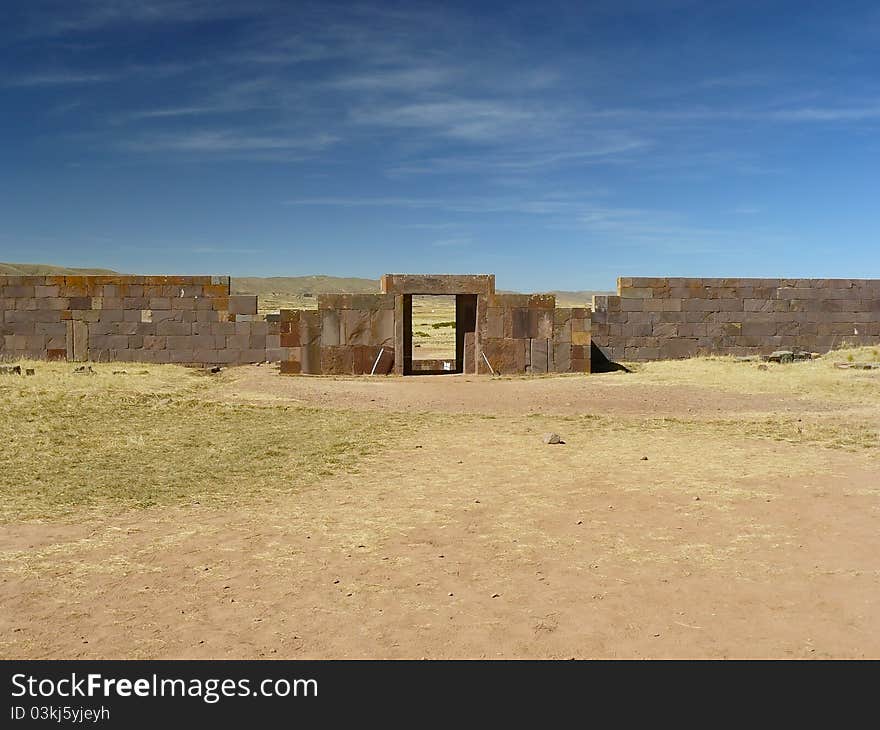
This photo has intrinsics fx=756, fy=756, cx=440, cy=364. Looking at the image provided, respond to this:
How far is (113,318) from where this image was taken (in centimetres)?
2105

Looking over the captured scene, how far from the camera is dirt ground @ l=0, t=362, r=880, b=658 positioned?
13.7ft

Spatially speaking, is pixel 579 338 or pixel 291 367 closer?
pixel 291 367

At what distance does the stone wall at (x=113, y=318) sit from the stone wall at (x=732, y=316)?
11402mm

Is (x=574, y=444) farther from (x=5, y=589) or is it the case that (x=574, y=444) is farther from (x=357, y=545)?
(x=5, y=589)

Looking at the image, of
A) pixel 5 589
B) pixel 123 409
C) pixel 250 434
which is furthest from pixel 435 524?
pixel 123 409

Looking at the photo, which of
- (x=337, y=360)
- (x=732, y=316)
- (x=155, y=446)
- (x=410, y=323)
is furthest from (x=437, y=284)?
(x=155, y=446)

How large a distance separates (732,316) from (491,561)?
65.0 feet

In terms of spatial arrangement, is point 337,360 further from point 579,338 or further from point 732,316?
point 732,316

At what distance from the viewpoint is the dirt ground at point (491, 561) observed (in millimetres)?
A: 4176

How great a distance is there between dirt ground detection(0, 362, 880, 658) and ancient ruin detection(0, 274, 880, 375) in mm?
9588

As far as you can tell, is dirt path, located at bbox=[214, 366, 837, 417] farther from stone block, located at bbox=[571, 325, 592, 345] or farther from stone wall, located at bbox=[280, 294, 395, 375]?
stone block, located at bbox=[571, 325, 592, 345]

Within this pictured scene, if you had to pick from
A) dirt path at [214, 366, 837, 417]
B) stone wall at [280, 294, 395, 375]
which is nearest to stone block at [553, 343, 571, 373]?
dirt path at [214, 366, 837, 417]
